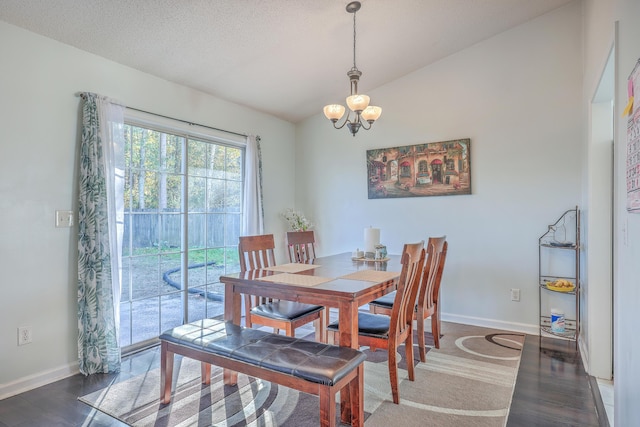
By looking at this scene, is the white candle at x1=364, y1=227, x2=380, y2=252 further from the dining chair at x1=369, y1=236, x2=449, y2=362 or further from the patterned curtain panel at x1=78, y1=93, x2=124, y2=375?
the patterned curtain panel at x1=78, y1=93, x2=124, y2=375

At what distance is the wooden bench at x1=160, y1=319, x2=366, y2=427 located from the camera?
5.65 feet

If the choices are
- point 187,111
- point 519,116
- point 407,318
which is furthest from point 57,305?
point 519,116

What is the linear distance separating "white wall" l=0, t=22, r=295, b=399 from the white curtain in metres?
1.56

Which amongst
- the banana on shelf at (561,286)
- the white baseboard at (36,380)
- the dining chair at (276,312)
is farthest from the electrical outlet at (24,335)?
the banana on shelf at (561,286)

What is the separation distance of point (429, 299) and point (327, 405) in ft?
5.46

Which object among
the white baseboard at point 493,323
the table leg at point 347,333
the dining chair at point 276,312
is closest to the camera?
the table leg at point 347,333

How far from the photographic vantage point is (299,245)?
141 inches

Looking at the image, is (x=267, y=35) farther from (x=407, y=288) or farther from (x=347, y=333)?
(x=347, y=333)

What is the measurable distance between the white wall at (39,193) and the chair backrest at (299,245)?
1709 millimetres

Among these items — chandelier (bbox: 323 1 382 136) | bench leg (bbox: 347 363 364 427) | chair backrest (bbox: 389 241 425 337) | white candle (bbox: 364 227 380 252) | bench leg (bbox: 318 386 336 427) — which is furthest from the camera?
white candle (bbox: 364 227 380 252)

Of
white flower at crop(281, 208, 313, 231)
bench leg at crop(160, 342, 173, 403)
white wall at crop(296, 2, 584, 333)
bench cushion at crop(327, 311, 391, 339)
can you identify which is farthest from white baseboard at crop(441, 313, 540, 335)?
bench leg at crop(160, 342, 173, 403)

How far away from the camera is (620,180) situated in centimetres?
160

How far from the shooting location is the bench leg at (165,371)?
2.28m

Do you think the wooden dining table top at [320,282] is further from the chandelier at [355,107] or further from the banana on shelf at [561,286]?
the banana on shelf at [561,286]
